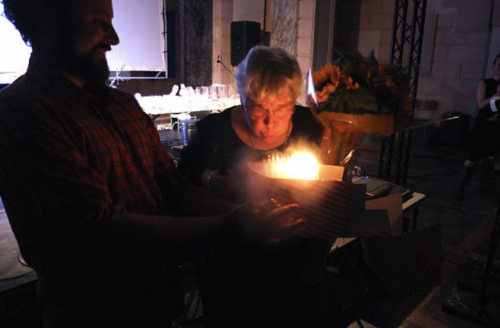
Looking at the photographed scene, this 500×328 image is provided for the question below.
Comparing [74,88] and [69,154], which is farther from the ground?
[74,88]

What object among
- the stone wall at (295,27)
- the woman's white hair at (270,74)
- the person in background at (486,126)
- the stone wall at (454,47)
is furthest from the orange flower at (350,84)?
the stone wall at (454,47)

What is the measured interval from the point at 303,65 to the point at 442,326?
567 cm

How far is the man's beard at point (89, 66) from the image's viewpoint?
923mm

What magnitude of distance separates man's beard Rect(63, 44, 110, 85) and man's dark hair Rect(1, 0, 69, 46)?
0.31 ft

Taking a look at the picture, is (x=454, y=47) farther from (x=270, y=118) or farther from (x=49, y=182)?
(x=49, y=182)

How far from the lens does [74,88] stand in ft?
3.00

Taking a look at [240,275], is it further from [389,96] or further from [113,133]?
[389,96]

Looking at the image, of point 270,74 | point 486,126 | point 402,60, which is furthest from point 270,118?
point 402,60

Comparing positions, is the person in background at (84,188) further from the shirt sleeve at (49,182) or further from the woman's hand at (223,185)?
the woman's hand at (223,185)

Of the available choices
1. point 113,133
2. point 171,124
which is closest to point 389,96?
point 113,133

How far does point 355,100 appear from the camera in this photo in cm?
94

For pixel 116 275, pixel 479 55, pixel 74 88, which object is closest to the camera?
pixel 74 88

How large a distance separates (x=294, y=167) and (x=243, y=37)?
6455 mm

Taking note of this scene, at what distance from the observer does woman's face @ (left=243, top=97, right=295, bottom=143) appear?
1393 millimetres
